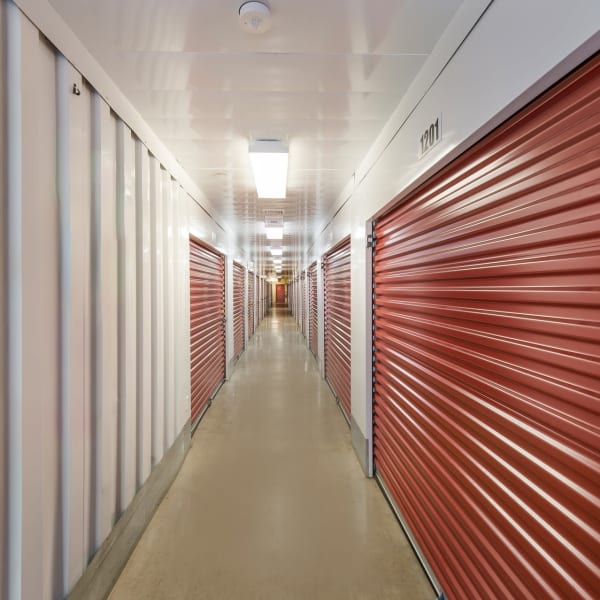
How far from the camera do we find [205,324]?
4559 mm

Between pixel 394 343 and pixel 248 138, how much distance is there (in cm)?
193

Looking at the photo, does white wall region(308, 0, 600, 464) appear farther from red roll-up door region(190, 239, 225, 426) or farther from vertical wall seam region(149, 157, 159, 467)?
red roll-up door region(190, 239, 225, 426)

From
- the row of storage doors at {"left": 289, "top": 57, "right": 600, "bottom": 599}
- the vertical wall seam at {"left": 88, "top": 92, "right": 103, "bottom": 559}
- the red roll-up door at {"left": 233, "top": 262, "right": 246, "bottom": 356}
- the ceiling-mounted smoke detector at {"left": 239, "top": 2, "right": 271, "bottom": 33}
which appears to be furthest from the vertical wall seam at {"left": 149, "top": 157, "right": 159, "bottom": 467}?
the red roll-up door at {"left": 233, "top": 262, "right": 246, "bottom": 356}

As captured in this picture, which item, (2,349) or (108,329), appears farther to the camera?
(108,329)

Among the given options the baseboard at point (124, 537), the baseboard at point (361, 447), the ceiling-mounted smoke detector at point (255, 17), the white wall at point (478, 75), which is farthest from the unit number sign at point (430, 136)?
the baseboard at point (124, 537)

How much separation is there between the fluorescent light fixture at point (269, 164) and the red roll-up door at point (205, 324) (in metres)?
1.22

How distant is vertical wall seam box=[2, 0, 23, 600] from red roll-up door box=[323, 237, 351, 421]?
3.07 m

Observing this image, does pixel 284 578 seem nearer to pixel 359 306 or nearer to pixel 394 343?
pixel 394 343

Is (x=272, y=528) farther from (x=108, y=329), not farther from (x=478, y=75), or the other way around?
(x=478, y=75)

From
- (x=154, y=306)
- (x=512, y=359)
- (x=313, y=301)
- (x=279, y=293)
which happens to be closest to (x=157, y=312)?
(x=154, y=306)

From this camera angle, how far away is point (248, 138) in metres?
2.54

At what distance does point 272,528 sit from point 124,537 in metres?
0.92

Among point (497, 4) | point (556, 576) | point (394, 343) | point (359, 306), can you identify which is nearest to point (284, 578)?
point (556, 576)

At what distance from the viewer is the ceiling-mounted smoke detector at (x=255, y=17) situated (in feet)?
4.36
